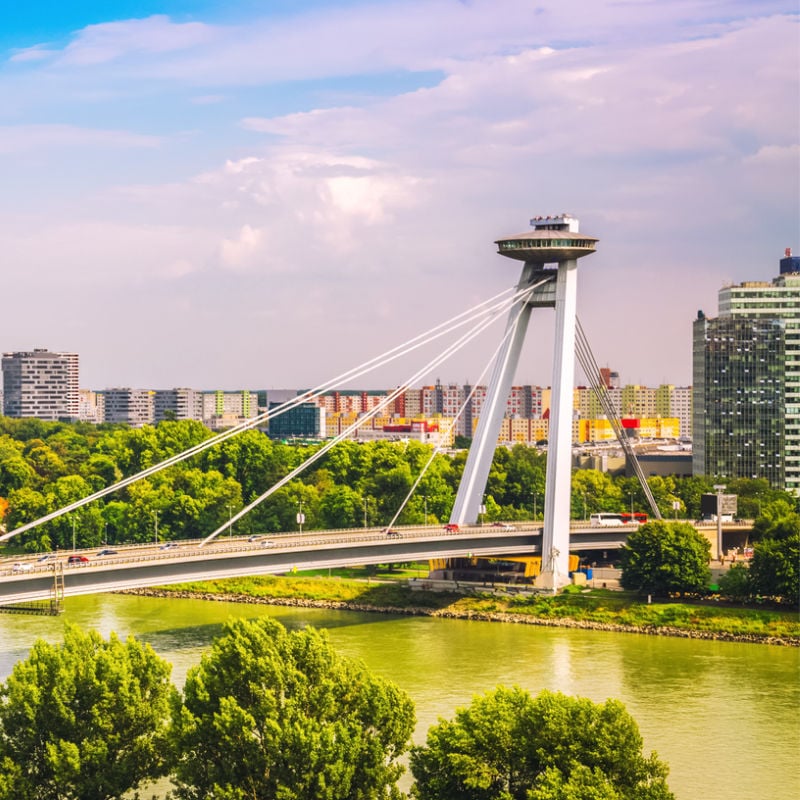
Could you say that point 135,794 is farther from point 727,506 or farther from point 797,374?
point 797,374

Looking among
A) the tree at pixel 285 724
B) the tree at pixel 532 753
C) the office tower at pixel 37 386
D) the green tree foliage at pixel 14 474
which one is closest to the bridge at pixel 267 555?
the tree at pixel 285 724

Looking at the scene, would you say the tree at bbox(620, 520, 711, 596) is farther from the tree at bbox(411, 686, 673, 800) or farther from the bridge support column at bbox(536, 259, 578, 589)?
the tree at bbox(411, 686, 673, 800)

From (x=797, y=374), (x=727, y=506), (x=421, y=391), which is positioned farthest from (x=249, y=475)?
(x=421, y=391)

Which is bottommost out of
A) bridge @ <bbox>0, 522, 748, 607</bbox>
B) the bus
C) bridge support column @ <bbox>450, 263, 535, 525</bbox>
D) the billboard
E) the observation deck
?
bridge @ <bbox>0, 522, 748, 607</bbox>

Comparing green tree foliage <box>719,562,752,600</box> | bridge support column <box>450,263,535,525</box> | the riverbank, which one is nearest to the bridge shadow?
the riverbank

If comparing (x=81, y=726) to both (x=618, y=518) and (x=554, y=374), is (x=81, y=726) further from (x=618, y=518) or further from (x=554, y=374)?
(x=618, y=518)

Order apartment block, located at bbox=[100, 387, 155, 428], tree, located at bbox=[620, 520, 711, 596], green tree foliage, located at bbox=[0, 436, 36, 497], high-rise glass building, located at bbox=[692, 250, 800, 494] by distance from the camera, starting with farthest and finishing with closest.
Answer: apartment block, located at bbox=[100, 387, 155, 428] < green tree foliage, located at bbox=[0, 436, 36, 497] < high-rise glass building, located at bbox=[692, 250, 800, 494] < tree, located at bbox=[620, 520, 711, 596]
